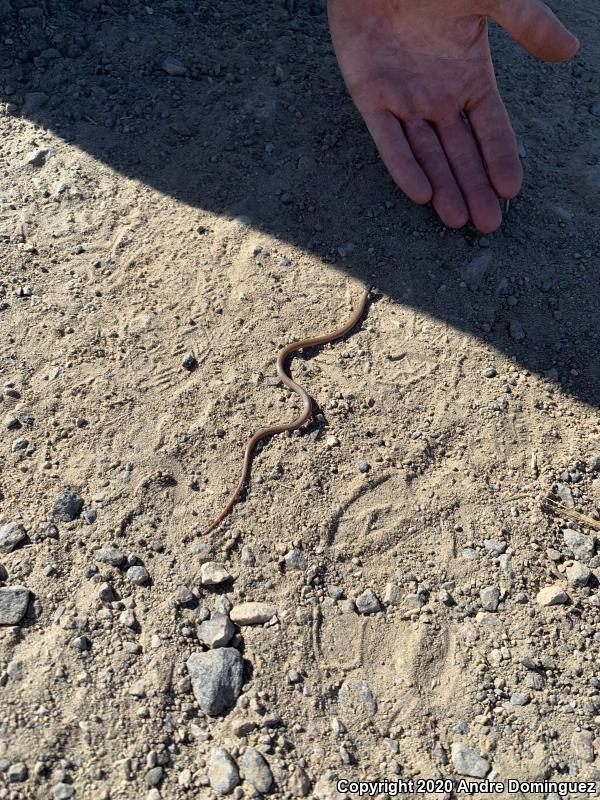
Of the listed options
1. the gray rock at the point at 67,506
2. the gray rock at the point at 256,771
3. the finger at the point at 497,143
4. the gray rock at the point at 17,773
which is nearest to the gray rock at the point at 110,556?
the gray rock at the point at 67,506

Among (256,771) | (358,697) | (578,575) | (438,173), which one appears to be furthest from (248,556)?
(438,173)

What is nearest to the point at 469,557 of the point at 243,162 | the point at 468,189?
the point at 468,189

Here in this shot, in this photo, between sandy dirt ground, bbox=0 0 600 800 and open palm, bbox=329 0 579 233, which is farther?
open palm, bbox=329 0 579 233

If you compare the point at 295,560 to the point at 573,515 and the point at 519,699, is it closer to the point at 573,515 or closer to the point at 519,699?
the point at 519,699

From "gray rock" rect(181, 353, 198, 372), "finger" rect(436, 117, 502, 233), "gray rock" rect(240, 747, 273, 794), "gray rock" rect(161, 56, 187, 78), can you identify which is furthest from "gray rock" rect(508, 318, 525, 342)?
"gray rock" rect(161, 56, 187, 78)

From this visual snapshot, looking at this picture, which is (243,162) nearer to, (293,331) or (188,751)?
(293,331)

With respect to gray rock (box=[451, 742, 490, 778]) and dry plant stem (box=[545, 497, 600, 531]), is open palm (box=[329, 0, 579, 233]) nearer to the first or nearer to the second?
dry plant stem (box=[545, 497, 600, 531])

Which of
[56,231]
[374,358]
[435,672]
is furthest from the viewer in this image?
[56,231]
